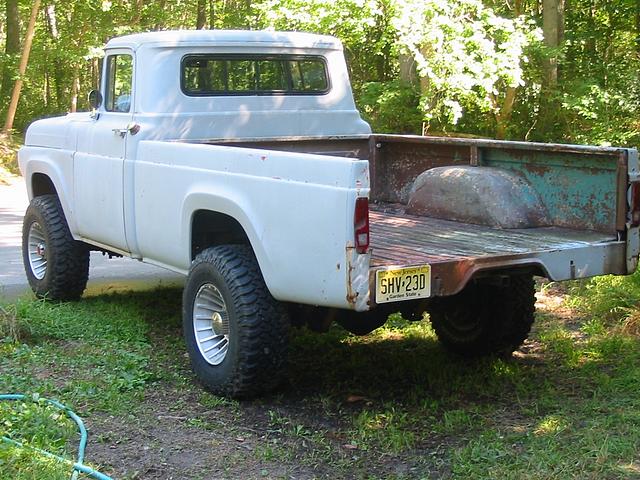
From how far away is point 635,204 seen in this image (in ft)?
16.5

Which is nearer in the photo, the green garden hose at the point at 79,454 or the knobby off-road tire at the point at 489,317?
the green garden hose at the point at 79,454

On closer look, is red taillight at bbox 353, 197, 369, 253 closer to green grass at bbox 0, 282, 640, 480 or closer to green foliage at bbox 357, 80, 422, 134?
green grass at bbox 0, 282, 640, 480

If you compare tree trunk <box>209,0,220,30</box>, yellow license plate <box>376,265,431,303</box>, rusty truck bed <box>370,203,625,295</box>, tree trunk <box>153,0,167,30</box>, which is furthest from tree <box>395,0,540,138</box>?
tree trunk <box>209,0,220,30</box>

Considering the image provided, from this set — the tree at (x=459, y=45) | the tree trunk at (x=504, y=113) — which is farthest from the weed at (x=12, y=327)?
the tree trunk at (x=504, y=113)

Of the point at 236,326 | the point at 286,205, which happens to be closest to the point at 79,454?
the point at 236,326

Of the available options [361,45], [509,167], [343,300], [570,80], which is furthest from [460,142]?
[361,45]

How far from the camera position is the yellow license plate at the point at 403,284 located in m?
4.25

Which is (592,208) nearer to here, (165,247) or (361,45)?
(165,247)

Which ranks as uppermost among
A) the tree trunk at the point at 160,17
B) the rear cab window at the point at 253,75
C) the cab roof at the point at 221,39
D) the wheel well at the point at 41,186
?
the tree trunk at the point at 160,17

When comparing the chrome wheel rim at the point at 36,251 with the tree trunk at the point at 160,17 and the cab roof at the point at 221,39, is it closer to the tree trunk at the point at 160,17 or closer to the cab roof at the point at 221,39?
the cab roof at the point at 221,39

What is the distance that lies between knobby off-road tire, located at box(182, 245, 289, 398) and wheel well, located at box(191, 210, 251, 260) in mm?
241

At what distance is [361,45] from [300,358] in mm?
10748

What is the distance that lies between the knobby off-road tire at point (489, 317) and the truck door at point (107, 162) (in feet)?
7.70

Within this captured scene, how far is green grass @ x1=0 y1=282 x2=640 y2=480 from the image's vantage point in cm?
421
